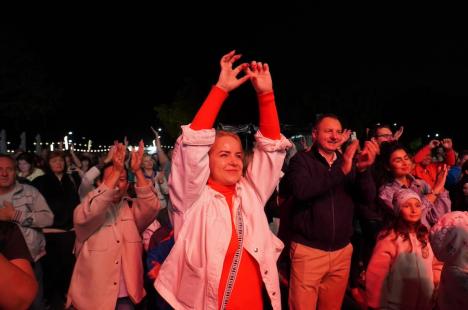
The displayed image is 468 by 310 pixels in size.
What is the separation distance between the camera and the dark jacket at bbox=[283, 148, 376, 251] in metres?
3.90

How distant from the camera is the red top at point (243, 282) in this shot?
277 centimetres

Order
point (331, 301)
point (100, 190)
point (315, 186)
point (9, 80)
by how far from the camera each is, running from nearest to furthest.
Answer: point (100, 190) → point (315, 186) → point (331, 301) → point (9, 80)

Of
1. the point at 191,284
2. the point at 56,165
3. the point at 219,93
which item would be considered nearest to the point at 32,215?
the point at 56,165

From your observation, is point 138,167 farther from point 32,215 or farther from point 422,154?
point 422,154

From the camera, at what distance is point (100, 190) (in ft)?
11.9

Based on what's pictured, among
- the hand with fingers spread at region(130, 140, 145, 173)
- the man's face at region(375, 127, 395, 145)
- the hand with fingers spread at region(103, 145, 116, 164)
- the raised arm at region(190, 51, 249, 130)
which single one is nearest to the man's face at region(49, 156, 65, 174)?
the hand with fingers spread at region(103, 145, 116, 164)

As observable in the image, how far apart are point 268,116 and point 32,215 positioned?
3464 millimetres

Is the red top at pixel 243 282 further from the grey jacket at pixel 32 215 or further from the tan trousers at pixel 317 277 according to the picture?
the grey jacket at pixel 32 215

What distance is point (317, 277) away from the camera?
402 centimetres

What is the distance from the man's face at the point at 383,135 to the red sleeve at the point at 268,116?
343 centimetres

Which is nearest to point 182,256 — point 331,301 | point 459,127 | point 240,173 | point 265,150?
point 240,173

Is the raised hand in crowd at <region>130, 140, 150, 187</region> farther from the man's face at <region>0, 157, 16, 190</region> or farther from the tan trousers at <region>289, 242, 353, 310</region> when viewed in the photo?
the man's face at <region>0, 157, 16, 190</region>

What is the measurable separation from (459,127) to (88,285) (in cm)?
7009

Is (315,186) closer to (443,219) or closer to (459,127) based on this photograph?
(443,219)
